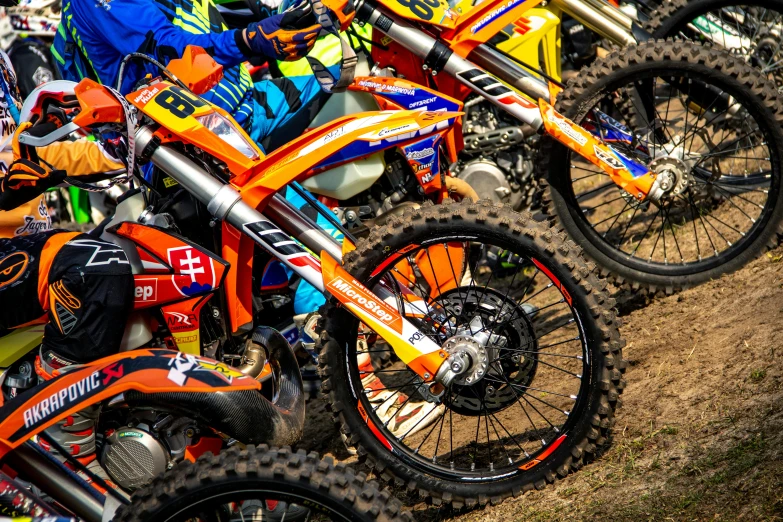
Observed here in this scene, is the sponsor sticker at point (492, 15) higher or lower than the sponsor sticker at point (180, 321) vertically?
higher

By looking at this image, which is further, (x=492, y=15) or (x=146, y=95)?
(x=492, y=15)

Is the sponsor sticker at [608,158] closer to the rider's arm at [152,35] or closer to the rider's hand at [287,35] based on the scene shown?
the rider's hand at [287,35]

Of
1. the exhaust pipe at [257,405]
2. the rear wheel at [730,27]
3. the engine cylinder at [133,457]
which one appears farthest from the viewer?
the rear wheel at [730,27]

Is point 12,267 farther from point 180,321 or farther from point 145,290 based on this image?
point 180,321

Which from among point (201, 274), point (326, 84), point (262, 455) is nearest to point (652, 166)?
point (326, 84)

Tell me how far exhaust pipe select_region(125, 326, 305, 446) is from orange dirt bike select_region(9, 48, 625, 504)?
0.09 m

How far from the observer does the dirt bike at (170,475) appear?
2.31 meters

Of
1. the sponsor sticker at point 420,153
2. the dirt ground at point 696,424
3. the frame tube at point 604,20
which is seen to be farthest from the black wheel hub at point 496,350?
the frame tube at point 604,20

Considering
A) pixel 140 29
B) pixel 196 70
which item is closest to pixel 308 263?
pixel 196 70

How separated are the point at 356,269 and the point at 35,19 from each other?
656 cm

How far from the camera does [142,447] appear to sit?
2.92 meters

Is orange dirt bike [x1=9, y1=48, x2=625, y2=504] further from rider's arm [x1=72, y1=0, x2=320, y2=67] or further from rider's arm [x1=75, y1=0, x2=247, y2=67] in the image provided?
rider's arm [x1=75, y1=0, x2=247, y2=67]

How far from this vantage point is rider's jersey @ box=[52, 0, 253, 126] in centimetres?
416

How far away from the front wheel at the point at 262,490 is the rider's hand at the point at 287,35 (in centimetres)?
192
